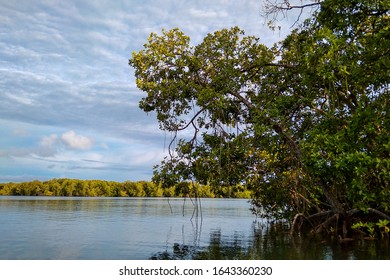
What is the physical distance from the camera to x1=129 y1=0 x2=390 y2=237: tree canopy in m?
12.6

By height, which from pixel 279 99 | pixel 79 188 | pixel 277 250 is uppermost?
pixel 279 99

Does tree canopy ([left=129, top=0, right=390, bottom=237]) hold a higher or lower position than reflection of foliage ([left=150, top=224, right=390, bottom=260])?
higher

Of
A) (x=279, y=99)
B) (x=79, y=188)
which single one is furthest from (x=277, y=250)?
(x=79, y=188)

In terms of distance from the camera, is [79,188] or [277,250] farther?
[79,188]

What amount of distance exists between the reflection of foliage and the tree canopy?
140cm

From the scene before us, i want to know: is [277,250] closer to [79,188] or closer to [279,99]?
[279,99]

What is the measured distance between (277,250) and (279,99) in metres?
6.58

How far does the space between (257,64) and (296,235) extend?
9929mm

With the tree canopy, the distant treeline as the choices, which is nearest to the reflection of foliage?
the tree canopy

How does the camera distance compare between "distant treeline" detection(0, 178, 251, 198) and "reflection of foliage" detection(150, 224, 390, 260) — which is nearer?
"reflection of foliage" detection(150, 224, 390, 260)

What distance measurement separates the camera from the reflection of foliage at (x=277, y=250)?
14.7m

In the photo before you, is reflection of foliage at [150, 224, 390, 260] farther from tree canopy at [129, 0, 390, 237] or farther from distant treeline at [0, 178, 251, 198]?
distant treeline at [0, 178, 251, 198]

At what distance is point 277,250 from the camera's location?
16594mm
